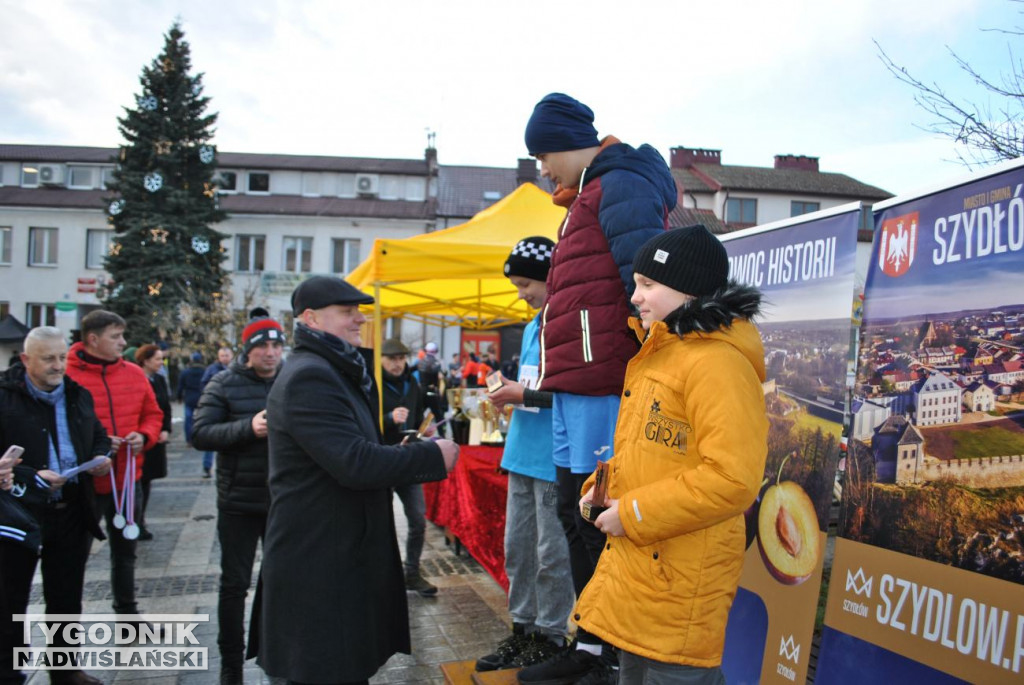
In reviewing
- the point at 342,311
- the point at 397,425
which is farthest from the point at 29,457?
the point at 397,425

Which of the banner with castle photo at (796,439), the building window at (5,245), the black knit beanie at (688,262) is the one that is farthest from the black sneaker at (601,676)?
the building window at (5,245)

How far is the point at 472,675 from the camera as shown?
335 cm

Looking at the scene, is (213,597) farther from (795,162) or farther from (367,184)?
(795,162)

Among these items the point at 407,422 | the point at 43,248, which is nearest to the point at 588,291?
the point at 407,422

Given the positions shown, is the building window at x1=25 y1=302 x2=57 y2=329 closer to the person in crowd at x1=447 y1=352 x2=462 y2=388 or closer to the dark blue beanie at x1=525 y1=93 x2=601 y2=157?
the person in crowd at x1=447 y1=352 x2=462 y2=388

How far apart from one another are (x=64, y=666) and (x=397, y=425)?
2799 millimetres

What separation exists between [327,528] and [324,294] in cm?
88

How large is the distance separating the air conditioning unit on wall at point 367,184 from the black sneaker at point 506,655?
116ft

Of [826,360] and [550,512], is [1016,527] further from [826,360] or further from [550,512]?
[550,512]

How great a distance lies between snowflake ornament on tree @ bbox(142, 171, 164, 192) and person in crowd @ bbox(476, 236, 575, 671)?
27.9m

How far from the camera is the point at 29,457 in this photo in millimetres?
3826

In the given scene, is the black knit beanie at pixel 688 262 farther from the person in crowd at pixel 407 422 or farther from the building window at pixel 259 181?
the building window at pixel 259 181

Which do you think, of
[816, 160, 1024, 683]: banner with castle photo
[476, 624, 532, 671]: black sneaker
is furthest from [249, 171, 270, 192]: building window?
[816, 160, 1024, 683]: banner with castle photo

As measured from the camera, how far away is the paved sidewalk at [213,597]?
421cm
